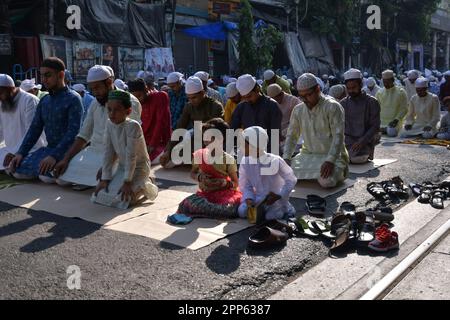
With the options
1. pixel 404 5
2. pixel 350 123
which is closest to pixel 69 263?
pixel 350 123

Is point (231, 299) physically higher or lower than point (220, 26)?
lower

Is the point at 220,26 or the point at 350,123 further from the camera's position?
the point at 220,26

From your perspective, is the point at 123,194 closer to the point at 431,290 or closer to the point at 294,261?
the point at 294,261

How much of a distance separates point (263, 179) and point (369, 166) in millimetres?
2804

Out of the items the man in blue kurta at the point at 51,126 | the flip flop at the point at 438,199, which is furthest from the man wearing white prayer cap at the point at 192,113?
the flip flop at the point at 438,199

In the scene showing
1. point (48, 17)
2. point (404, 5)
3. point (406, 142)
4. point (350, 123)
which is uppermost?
point (404, 5)

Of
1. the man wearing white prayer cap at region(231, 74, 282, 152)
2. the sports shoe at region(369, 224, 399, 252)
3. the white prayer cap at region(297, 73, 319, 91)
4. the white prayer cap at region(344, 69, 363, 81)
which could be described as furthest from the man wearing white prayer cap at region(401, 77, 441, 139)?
the sports shoe at region(369, 224, 399, 252)

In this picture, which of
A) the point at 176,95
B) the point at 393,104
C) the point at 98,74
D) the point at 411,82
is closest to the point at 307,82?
the point at 98,74

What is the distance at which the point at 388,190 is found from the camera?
4930mm

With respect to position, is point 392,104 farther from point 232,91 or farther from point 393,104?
point 232,91

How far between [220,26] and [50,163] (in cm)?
1099

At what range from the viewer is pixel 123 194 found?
4.50 m

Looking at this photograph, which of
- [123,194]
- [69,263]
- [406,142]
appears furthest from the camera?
[406,142]

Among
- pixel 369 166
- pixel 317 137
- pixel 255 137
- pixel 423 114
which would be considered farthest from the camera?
pixel 423 114
